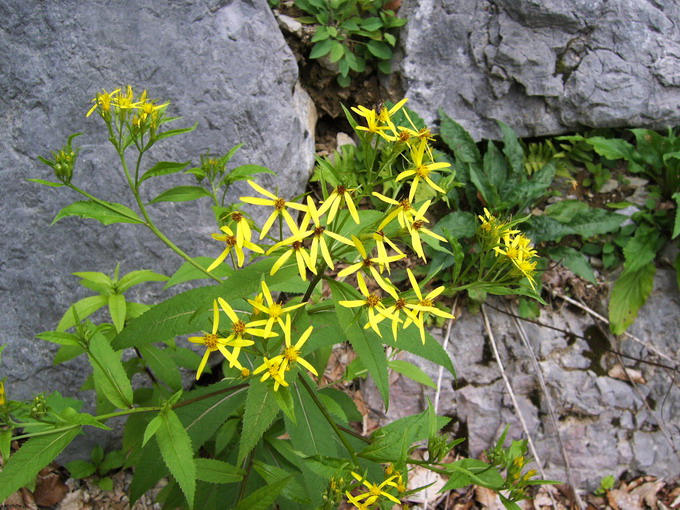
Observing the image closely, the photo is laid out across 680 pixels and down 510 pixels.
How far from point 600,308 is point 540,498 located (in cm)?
169

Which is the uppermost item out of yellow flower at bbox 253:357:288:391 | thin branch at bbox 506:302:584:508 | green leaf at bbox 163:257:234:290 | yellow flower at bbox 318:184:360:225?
yellow flower at bbox 318:184:360:225

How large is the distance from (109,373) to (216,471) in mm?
664

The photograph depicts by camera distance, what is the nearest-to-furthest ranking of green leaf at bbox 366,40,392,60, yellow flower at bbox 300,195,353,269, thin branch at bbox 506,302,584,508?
yellow flower at bbox 300,195,353,269 < thin branch at bbox 506,302,584,508 < green leaf at bbox 366,40,392,60

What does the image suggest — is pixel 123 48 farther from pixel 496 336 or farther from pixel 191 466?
pixel 496 336

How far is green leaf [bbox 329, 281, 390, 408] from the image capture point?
212 centimetres

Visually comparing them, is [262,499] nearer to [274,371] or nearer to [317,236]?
[274,371]

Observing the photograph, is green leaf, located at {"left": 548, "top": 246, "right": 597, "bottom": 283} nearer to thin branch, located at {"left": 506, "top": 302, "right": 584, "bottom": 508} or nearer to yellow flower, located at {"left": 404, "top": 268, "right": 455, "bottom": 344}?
thin branch, located at {"left": 506, "top": 302, "right": 584, "bottom": 508}

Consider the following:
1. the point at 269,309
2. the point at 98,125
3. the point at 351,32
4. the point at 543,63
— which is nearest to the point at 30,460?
the point at 269,309

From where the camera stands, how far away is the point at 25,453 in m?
2.18

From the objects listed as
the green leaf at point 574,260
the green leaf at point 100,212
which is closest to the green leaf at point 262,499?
the green leaf at point 100,212

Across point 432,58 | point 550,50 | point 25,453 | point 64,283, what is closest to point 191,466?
point 25,453

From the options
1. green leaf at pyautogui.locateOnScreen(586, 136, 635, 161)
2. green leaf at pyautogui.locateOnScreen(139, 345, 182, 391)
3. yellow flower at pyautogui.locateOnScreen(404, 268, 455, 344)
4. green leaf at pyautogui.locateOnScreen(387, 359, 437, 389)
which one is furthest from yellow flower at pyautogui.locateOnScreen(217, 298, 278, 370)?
green leaf at pyautogui.locateOnScreen(586, 136, 635, 161)

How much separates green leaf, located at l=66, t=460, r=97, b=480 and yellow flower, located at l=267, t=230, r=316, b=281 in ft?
8.07

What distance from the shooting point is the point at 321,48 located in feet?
15.7
